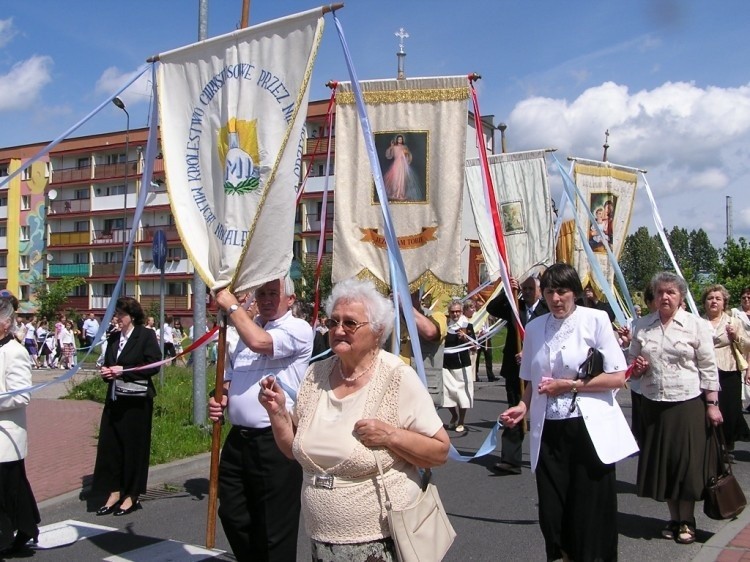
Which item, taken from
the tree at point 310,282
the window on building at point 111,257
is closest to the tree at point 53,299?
the tree at point 310,282

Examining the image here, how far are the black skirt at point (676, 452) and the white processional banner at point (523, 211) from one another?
4.86 m

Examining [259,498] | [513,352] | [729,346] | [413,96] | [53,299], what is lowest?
[53,299]

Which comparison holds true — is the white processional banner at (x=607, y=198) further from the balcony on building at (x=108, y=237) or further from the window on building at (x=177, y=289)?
the balcony on building at (x=108, y=237)

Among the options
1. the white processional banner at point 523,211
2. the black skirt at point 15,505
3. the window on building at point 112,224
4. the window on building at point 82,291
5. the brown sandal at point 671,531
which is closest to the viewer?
the black skirt at point 15,505

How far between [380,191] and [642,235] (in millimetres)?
90078

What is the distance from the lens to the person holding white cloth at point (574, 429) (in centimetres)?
462

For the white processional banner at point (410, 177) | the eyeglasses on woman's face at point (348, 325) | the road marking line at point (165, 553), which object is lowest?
the road marking line at point (165, 553)

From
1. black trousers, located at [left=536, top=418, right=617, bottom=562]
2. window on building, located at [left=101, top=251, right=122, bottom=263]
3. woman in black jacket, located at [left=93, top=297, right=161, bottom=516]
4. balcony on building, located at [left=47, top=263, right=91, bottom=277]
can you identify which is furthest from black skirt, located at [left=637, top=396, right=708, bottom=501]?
balcony on building, located at [left=47, top=263, right=91, bottom=277]

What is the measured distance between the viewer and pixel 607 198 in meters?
11.9

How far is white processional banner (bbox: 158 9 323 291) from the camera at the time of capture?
14.5ft

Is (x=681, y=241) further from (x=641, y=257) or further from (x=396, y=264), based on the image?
(x=396, y=264)

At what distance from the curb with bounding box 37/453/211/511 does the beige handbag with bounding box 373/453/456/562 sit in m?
5.20

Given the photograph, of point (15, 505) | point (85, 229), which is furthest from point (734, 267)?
point (85, 229)

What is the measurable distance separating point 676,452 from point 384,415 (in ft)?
11.8
